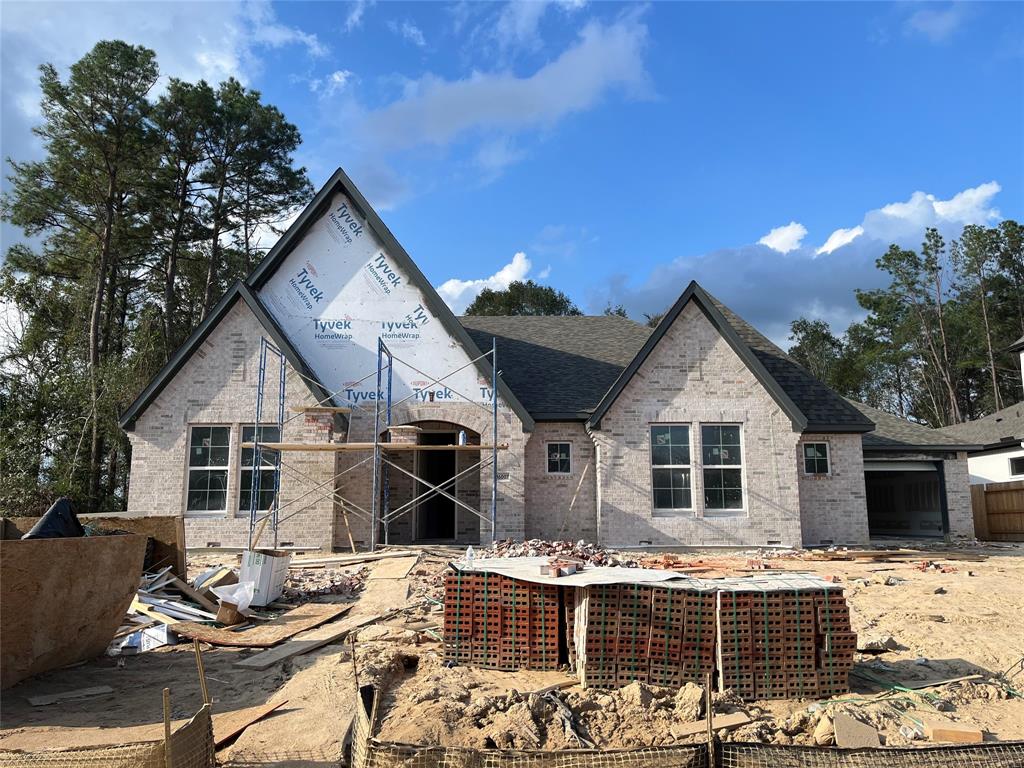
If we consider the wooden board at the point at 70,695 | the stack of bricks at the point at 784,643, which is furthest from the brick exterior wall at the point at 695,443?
the wooden board at the point at 70,695

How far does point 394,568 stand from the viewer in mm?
12250

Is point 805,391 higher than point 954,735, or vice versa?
point 805,391

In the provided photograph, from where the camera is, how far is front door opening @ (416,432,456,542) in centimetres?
1923

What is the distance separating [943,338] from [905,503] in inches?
1025

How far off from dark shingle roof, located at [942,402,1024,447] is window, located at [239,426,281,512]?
80.0 feet

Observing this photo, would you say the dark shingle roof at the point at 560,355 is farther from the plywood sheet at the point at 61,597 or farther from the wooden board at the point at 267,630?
the plywood sheet at the point at 61,597

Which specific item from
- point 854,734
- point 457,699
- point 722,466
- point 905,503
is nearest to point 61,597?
point 457,699

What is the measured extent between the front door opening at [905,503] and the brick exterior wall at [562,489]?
33.5 ft

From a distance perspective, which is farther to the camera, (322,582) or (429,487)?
(429,487)

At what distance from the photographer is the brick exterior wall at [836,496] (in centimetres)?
1727

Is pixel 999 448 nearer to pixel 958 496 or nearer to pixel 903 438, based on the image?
pixel 958 496

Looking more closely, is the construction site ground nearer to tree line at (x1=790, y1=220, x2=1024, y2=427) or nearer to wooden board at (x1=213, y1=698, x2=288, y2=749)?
wooden board at (x1=213, y1=698, x2=288, y2=749)

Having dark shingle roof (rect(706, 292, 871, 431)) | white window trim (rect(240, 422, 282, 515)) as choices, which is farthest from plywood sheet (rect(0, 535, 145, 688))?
dark shingle roof (rect(706, 292, 871, 431))

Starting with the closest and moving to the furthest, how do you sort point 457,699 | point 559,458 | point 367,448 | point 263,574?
point 457,699 < point 263,574 < point 367,448 < point 559,458
